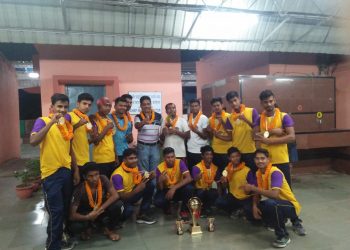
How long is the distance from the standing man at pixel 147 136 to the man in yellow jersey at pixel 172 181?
27cm

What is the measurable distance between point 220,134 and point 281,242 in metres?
1.59

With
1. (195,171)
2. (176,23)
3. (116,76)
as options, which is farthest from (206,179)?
(116,76)

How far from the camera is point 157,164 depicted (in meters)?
4.08

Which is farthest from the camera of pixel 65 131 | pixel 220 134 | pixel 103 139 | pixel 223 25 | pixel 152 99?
pixel 152 99

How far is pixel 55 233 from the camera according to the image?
2688mm

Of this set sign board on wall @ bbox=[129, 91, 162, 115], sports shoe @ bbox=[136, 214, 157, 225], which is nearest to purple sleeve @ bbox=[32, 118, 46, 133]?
sports shoe @ bbox=[136, 214, 157, 225]

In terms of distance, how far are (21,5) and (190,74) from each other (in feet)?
37.3

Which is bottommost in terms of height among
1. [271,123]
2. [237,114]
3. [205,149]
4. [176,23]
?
[205,149]

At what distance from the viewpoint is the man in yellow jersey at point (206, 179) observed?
3797mm

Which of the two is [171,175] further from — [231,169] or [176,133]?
[231,169]

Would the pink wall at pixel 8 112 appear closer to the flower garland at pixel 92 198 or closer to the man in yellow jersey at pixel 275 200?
the flower garland at pixel 92 198

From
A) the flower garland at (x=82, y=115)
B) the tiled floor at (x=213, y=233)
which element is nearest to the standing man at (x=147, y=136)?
the tiled floor at (x=213, y=233)

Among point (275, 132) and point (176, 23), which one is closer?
point (275, 132)

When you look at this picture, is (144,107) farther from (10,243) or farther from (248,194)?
(10,243)
